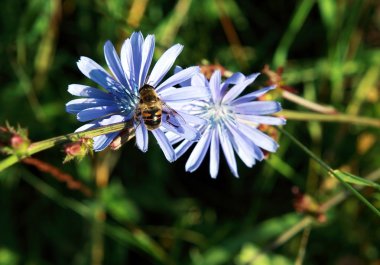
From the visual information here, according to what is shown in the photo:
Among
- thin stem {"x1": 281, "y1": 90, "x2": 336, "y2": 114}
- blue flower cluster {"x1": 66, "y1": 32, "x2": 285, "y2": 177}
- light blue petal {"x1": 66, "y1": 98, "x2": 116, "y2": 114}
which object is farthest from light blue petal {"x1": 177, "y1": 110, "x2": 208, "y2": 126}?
thin stem {"x1": 281, "y1": 90, "x2": 336, "y2": 114}

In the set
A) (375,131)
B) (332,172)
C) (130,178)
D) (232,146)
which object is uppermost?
(375,131)

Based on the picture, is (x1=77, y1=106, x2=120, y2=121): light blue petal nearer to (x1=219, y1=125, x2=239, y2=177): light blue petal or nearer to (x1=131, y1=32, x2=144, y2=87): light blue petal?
(x1=131, y1=32, x2=144, y2=87): light blue petal

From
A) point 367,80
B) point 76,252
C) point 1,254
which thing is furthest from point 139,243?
point 367,80

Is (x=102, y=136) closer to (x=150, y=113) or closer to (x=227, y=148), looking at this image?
(x=150, y=113)

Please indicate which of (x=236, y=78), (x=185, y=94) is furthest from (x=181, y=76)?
(x=236, y=78)

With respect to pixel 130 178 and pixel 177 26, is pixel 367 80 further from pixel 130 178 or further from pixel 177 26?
pixel 130 178

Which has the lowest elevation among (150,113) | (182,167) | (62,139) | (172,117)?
(62,139)

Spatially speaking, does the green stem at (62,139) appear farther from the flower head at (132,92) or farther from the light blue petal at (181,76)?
the light blue petal at (181,76)

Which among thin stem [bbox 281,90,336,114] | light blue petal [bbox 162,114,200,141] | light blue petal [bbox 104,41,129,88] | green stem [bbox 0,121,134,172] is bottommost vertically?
green stem [bbox 0,121,134,172]
